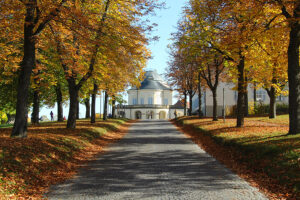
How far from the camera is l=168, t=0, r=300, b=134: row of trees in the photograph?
416 inches

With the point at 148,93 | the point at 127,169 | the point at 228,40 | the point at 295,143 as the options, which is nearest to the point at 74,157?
the point at 127,169

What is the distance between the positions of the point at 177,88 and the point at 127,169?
33846 mm

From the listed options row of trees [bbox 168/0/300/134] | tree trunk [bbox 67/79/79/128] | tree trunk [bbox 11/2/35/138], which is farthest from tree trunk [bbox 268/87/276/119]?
tree trunk [bbox 11/2/35/138]

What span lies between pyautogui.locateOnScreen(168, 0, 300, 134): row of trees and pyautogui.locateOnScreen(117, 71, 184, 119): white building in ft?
173

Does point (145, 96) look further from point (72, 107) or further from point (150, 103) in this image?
point (72, 107)

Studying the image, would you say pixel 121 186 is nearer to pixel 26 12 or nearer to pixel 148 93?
pixel 26 12

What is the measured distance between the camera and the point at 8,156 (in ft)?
24.0

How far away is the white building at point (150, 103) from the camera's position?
77.2 meters

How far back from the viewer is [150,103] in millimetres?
79438

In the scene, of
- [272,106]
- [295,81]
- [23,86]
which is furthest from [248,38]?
→ [272,106]

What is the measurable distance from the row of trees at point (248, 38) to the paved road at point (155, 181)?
4.96 metres

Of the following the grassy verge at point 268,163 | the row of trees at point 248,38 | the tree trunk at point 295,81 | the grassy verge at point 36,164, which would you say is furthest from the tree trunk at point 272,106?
the grassy verge at point 36,164

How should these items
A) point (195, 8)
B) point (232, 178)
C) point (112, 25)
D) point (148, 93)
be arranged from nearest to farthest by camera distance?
point (232, 178) → point (112, 25) → point (195, 8) → point (148, 93)

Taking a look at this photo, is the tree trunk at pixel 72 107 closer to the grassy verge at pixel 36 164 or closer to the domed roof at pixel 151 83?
the grassy verge at pixel 36 164
